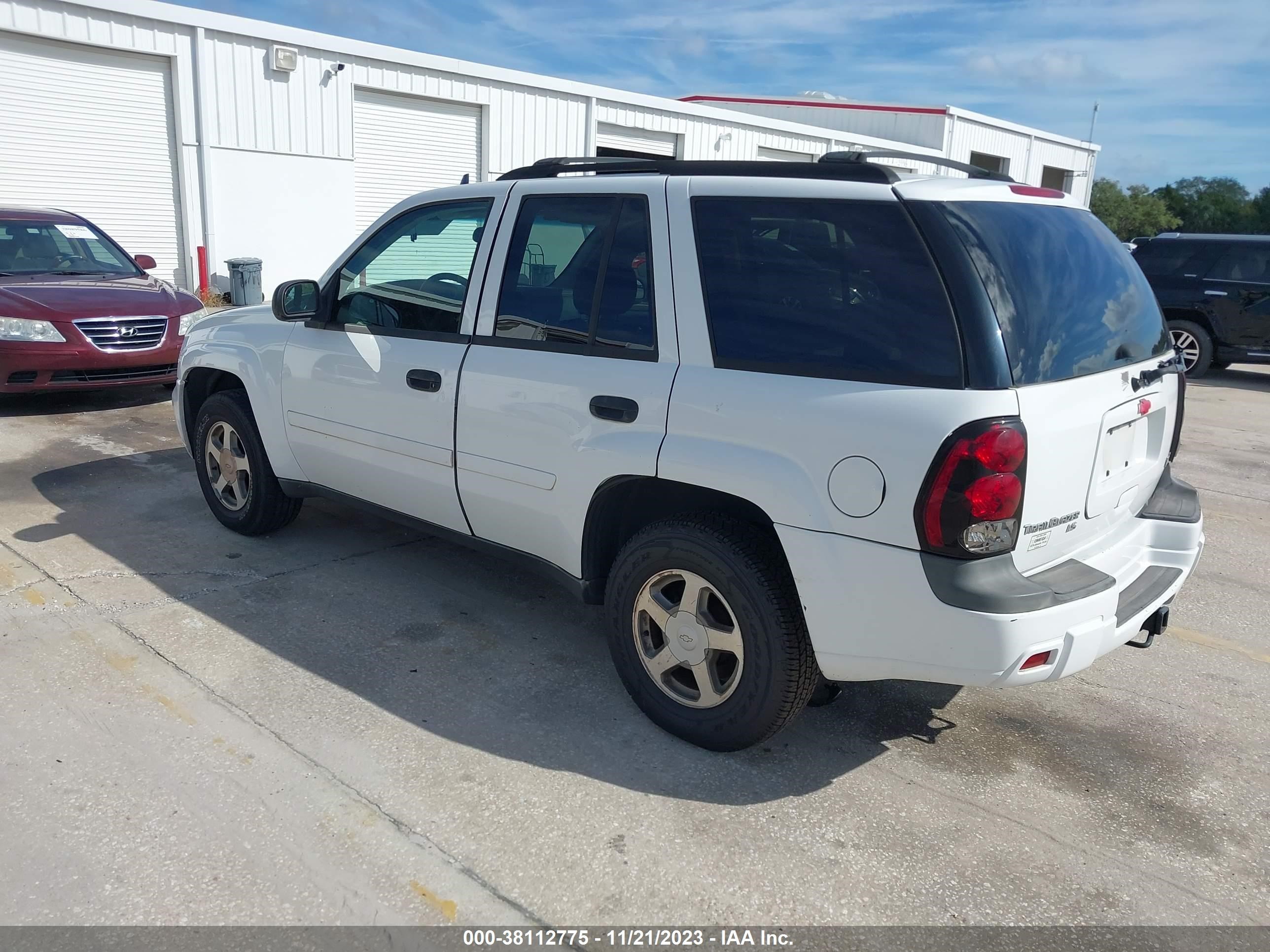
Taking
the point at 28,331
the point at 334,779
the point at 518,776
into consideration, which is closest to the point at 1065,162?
the point at 28,331

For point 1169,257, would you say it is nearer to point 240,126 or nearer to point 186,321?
point 186,321

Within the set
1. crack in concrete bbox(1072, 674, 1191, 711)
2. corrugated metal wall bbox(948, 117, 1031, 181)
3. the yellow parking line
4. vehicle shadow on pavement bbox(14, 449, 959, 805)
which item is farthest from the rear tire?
corrugated metal wall bbox(948, 117, 1031, 181)

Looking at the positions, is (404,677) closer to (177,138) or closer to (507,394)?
(507,394)

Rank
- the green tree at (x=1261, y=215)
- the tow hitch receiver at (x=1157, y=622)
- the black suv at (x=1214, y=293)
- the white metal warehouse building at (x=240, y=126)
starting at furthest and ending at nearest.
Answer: the green tree at (x=1261, y=215) < the white metal warehouse building at (x=240, y=126) < the black suv at (x=1214, y=293) < the tow hitch receiver at (x=1157, y=622)

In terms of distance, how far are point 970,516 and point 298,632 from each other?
2.87 meters

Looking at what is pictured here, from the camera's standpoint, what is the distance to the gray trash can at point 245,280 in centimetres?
1362

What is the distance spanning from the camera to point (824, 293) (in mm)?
3029

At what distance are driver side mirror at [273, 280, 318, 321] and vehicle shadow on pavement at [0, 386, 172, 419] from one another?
Result: 4739mm

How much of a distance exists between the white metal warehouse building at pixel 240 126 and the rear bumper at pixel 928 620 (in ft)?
36.9

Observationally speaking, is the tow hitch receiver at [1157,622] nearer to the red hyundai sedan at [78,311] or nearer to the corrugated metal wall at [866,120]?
the red hyundai sedan at [78,311]

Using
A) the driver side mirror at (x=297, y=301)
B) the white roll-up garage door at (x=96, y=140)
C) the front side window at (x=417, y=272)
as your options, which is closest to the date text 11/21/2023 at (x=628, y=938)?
the front side window at (x=417, y=272)

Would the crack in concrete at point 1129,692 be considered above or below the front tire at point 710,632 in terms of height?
below

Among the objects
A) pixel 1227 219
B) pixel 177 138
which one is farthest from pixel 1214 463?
pixel 1227 219

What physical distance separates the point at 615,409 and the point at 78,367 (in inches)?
259
